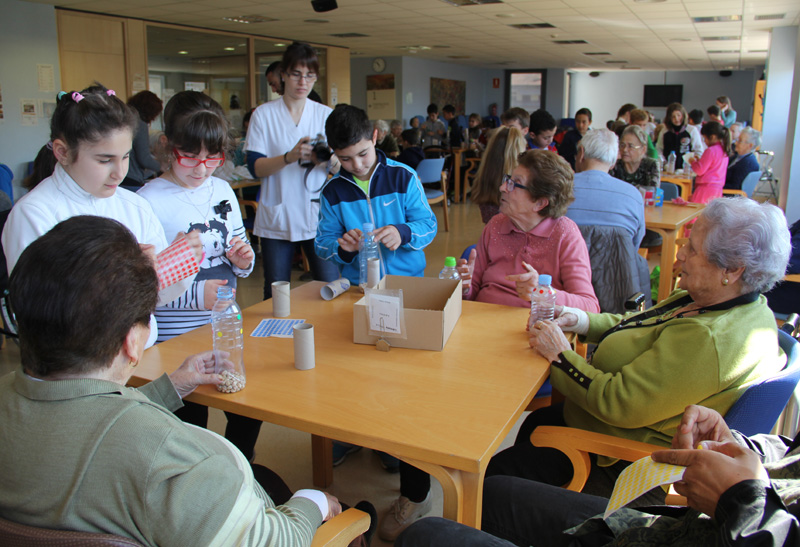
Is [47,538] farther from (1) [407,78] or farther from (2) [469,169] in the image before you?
(1) [407,78]

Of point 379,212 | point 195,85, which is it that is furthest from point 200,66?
point 379,212

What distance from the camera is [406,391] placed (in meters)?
1.55

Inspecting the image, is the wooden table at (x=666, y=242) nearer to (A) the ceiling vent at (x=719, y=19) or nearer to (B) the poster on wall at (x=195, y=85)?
(A) the ceiling vent at (x=719, y=19)

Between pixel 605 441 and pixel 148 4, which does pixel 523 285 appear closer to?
pixel 605 441

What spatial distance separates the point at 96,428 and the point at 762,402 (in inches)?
55.8

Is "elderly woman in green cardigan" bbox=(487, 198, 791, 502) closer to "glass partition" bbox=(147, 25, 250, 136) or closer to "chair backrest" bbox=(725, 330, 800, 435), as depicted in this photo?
"chair backrest" bbox=(725, 330, 800, 435)

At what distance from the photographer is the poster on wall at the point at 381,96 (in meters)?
15.0

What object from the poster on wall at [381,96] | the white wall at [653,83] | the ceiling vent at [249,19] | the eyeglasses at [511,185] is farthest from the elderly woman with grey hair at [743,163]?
the white wall at [653,83]

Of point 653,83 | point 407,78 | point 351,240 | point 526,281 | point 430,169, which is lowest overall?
point 526,281

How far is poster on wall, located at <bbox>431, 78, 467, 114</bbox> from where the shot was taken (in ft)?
54.1

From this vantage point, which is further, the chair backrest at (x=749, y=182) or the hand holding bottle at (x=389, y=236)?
the chair backrest at (x=749, y=182)

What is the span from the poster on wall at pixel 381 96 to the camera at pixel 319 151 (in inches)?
478

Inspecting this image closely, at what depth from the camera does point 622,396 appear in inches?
62.4

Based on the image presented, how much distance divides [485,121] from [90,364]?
13.5 m
